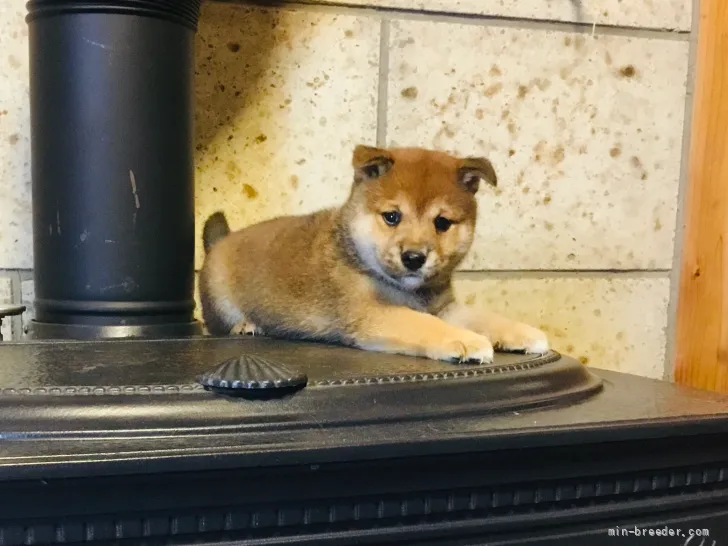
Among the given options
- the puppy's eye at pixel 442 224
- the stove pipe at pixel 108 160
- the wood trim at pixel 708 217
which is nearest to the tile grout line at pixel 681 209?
the wood trim at pixel 708 217

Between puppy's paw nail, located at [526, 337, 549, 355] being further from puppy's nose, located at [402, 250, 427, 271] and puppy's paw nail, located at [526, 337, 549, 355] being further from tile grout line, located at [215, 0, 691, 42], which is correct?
tile grout line, located at [215, 0, 691, 42]

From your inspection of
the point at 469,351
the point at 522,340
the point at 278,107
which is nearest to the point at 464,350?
the point at 469,351

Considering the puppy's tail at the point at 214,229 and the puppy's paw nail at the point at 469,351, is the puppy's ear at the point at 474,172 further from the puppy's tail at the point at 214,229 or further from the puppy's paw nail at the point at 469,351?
the puppy's tail at the point at 214,229

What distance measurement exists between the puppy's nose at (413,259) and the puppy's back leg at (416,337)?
68mm

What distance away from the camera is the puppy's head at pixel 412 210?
44.6 inches

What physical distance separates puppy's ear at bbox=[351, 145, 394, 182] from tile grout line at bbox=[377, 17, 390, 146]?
327mm

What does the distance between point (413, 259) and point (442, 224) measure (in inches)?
3.6

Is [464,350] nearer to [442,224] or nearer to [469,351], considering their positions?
[469,351]

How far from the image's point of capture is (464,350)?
1.00 meters

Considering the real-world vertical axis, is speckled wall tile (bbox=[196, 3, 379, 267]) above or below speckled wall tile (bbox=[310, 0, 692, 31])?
below

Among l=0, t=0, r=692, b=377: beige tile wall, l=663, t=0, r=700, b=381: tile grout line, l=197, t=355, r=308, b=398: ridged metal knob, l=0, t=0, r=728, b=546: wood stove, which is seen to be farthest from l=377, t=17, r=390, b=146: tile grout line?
l=197, t=355, r=308, b=398: ridged metal knob

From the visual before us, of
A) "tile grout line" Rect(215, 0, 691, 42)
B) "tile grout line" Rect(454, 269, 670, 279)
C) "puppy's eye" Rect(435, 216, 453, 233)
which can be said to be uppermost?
"tile grout line" Rect(215, 0, 691, 42)

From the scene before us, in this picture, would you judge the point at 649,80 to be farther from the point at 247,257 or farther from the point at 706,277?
the point at 247,257

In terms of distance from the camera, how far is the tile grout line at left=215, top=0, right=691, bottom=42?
1.45m
